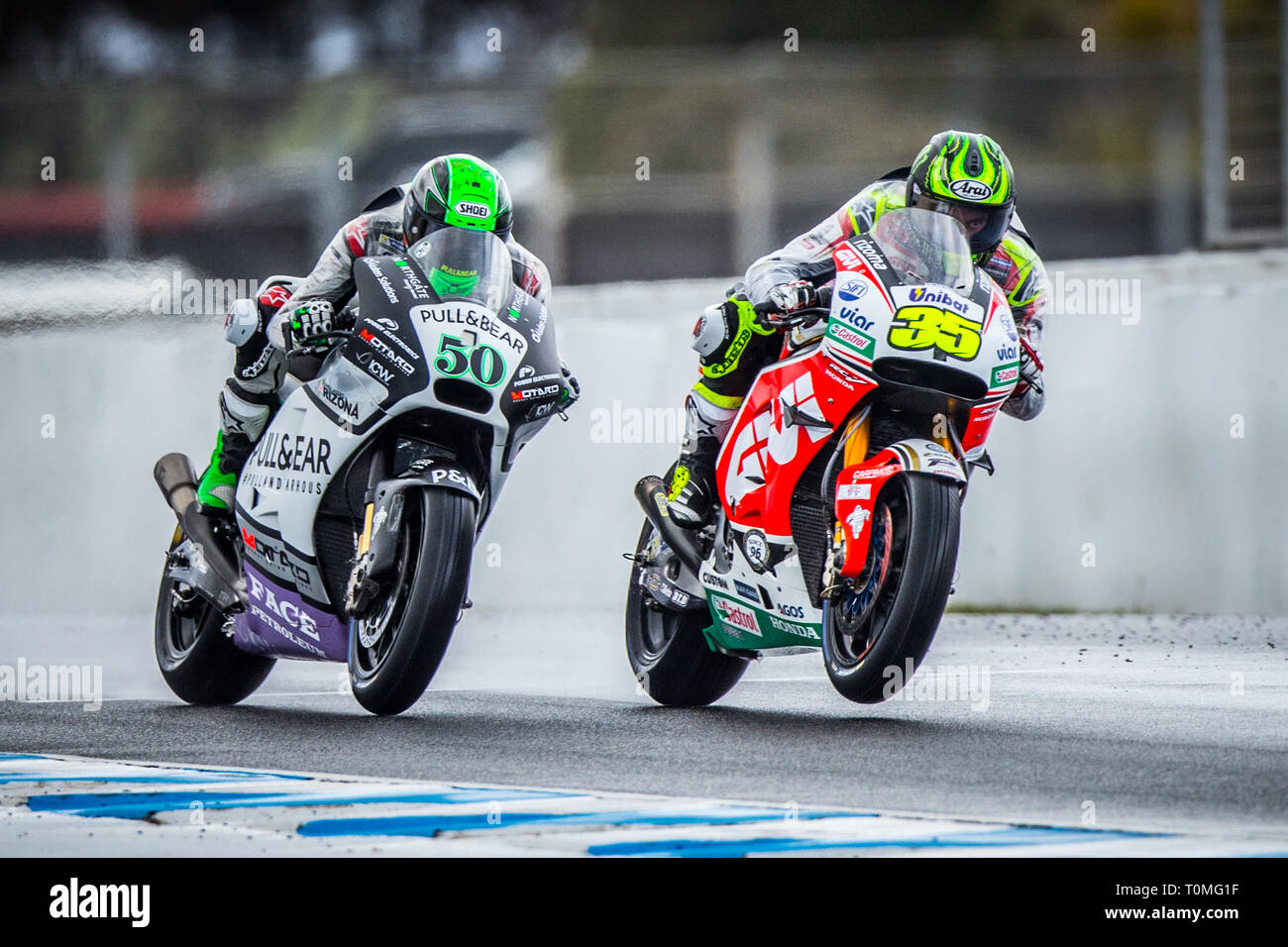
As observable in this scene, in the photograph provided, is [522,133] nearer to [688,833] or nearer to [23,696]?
[23,696]

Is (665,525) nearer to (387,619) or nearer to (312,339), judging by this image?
(387,619)

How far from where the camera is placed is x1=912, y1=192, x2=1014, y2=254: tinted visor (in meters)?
6.48

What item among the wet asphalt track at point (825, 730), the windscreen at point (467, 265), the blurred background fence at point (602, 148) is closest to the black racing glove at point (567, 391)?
the windscreen at point (467, 265)

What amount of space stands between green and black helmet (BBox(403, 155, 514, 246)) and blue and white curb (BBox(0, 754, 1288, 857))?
1906mm

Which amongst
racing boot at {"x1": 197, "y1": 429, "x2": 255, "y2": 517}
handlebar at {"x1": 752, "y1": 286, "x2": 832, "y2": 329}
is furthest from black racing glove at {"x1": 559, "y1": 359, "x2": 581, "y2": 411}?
racing boot at {"x1": 197, "y1": 429, "x2": 255, "y2": 517}

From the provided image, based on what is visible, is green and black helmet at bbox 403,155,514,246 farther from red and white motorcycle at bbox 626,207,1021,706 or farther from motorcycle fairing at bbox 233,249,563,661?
red and white motorcycle at bbox 626,207,1021,706

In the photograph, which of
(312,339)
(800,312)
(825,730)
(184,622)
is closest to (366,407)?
(312,339)

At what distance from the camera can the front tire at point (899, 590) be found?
18.9 feet

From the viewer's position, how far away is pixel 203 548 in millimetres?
7250

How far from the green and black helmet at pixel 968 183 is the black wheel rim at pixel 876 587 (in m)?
0.97

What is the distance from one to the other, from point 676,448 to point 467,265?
4.12 metres
